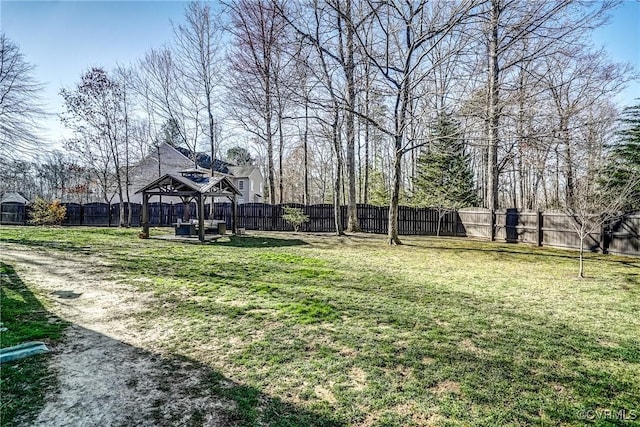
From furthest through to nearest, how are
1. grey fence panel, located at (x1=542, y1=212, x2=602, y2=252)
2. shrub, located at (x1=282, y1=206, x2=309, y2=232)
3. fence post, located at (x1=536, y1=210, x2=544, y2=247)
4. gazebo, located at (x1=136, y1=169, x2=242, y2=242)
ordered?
shrub, located at (x1=282, y1=206, x2=309, y2=232) < fence post, located at (x1=536, y1=210, x2=544, y2=247) < gazebo, located at (x1=136, y1=169, x2=242, y2=242) < grey fence panel, located at (x1=542, y1=212, x2=602, y2=252)

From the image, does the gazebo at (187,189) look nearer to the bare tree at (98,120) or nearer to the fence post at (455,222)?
the bare tree at (98,120)

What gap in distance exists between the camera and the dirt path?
2.12 metres

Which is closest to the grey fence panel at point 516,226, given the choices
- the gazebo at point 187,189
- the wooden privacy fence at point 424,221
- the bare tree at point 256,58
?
the wooden privacy fence at point 424,221

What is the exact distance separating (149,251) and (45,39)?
4.98m

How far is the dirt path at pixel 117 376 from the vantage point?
2.12 meters

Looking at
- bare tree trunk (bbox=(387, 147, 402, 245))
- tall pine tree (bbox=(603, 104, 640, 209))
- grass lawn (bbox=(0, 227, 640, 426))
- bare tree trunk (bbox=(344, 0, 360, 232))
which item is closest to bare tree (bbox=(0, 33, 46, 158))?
grass lawn (bbox=(0, 227, 640, 426))

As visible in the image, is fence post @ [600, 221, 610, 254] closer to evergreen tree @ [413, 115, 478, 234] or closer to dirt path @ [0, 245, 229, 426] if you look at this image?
evergreen tree @ [413, 115, 478, 234]

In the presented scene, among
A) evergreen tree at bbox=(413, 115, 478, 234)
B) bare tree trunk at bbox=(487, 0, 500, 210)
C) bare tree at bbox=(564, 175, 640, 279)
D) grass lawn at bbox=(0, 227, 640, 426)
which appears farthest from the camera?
evergreen tree at bbox=(413, 115, 478, 234)

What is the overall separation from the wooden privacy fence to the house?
11.8ft

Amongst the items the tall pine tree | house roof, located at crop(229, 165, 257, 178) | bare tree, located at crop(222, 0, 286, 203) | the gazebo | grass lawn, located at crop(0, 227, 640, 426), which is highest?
bare tree, located at crop(222, 0, 286, 203)

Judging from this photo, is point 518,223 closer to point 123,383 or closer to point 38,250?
point 123,383

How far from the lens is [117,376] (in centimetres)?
259

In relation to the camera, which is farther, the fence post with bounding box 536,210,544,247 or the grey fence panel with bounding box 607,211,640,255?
the fence post with bounding box 536,210,544,247

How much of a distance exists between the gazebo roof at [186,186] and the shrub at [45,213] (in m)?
8.87
